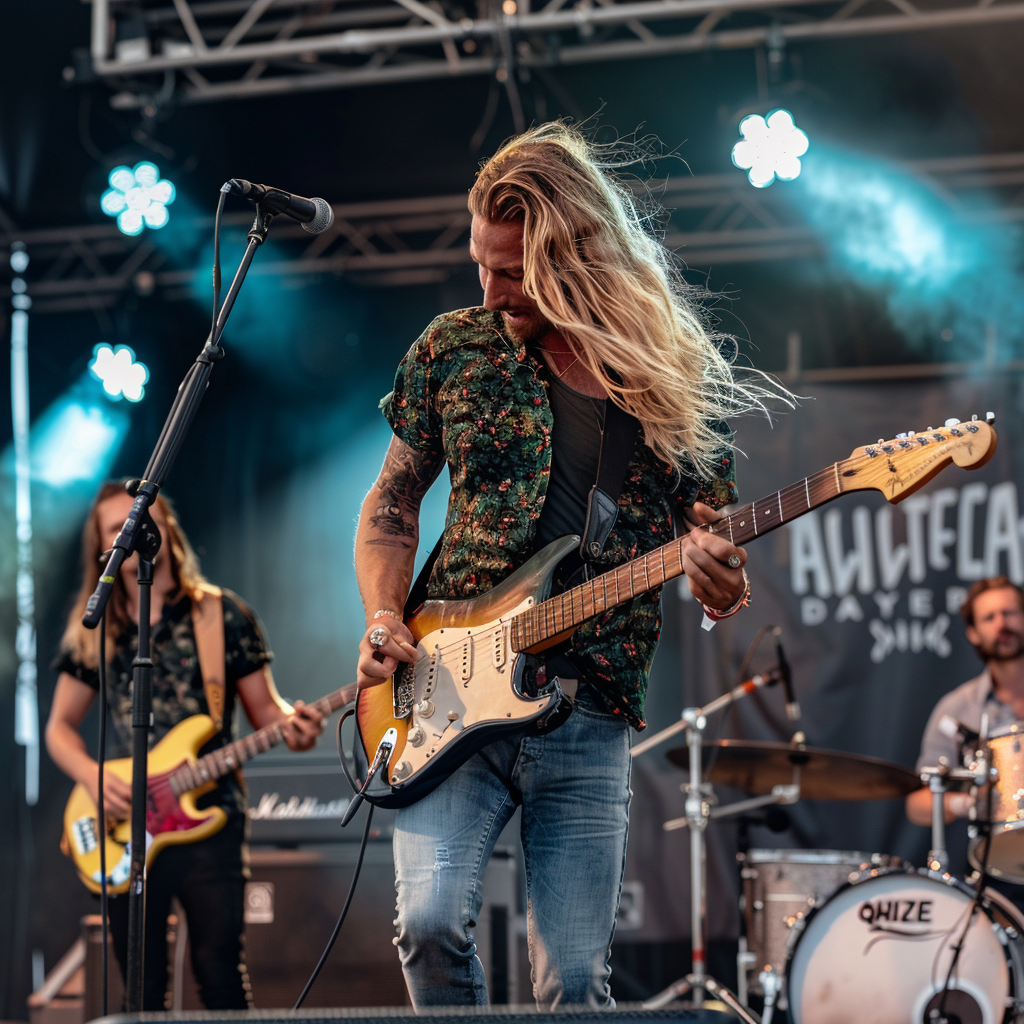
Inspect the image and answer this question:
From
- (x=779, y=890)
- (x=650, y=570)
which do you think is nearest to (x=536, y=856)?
(x=650, y=570)

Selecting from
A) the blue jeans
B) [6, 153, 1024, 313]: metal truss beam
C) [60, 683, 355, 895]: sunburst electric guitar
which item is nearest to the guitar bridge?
the blue jeans

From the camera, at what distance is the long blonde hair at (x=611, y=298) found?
2.34m

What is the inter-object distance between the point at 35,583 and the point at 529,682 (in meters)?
5.41

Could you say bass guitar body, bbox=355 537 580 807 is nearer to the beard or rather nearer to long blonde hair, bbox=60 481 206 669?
the beard

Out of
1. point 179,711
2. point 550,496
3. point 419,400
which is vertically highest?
point 419,400

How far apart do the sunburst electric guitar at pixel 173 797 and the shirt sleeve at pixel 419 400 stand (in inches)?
69.2

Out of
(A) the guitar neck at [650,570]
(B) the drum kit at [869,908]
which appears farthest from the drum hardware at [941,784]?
(A) the guitar neck at [650,570]

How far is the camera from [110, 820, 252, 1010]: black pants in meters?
3.83

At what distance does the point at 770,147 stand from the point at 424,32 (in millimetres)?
1655

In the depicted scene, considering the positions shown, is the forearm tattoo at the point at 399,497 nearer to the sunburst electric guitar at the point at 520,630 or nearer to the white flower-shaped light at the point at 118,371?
the sunburst electric guitar at the point at 520,630

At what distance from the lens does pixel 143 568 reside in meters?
2.55

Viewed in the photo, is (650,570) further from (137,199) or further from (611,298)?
(137,199)

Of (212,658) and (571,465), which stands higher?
(571,465)

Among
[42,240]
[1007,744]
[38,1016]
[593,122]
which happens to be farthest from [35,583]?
[1007,744]
